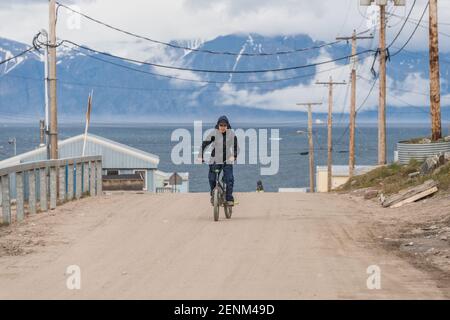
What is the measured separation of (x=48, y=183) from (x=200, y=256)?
10039mm

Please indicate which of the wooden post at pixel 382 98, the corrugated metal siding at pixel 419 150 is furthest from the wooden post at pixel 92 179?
the wooden post at pixel 382 98

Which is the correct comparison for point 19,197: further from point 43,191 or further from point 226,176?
point 226,176

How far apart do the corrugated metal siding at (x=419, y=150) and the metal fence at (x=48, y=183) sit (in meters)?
9.62

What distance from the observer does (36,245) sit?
1462cm

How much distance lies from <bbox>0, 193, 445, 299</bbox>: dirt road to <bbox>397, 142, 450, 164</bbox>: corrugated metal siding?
9031 mm

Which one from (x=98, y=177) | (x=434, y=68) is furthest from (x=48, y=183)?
(x=434, y=68)

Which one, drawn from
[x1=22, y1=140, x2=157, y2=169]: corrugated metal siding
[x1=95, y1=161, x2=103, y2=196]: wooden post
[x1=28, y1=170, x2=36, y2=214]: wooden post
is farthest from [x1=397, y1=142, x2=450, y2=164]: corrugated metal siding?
[x1=22, y1=140, x2=157, y2=169]: corrugated metal siding

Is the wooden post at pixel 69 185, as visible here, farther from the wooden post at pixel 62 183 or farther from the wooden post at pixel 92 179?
the wooden post at pixel 92 179

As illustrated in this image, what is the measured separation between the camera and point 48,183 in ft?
73.6

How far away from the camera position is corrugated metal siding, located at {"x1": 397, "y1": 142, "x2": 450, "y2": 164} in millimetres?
28984

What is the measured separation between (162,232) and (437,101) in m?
17.2

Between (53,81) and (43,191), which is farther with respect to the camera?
(53,81)
